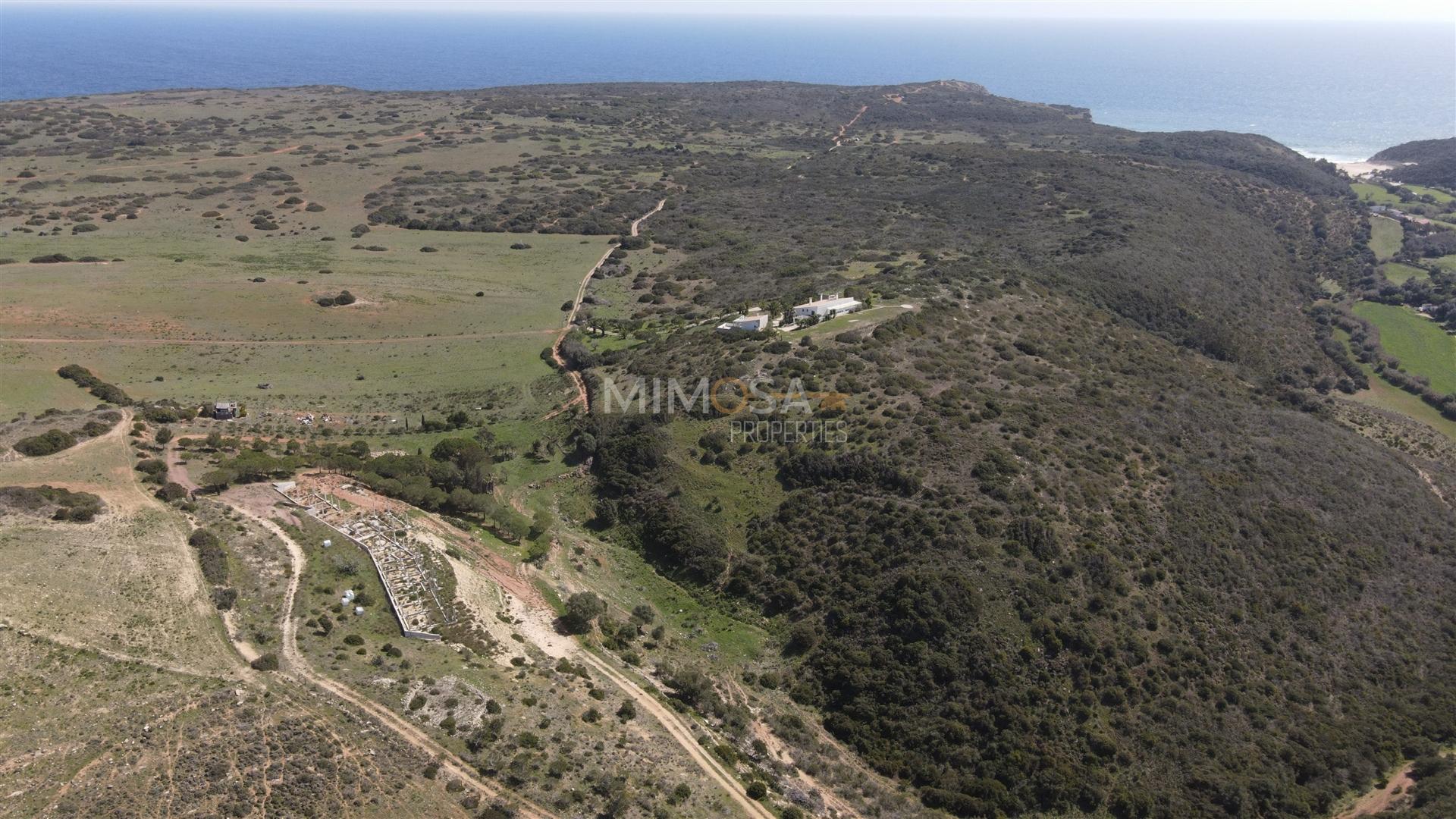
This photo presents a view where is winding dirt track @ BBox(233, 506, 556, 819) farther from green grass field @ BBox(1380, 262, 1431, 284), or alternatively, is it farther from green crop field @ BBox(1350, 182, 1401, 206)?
green crop field @ BBox(1350, 182, 1401, 206)

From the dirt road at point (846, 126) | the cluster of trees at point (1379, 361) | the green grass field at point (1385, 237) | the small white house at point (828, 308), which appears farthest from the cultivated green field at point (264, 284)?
the green grass field at point (1385, 237)

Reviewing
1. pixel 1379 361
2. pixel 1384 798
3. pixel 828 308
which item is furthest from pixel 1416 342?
pixel 1384 798

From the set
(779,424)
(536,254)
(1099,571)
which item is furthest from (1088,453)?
(536,254)

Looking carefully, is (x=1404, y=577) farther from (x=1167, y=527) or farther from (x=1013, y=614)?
(x=1013, y=614)

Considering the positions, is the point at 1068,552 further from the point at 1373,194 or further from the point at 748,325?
the point at 1373,194

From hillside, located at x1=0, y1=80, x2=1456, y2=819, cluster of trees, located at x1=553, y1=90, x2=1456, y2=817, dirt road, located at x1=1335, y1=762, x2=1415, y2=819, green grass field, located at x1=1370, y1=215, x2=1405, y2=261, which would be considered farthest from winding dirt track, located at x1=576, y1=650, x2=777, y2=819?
green grass field, located at x1=1370, y1=215, x2=1405, y2=261
